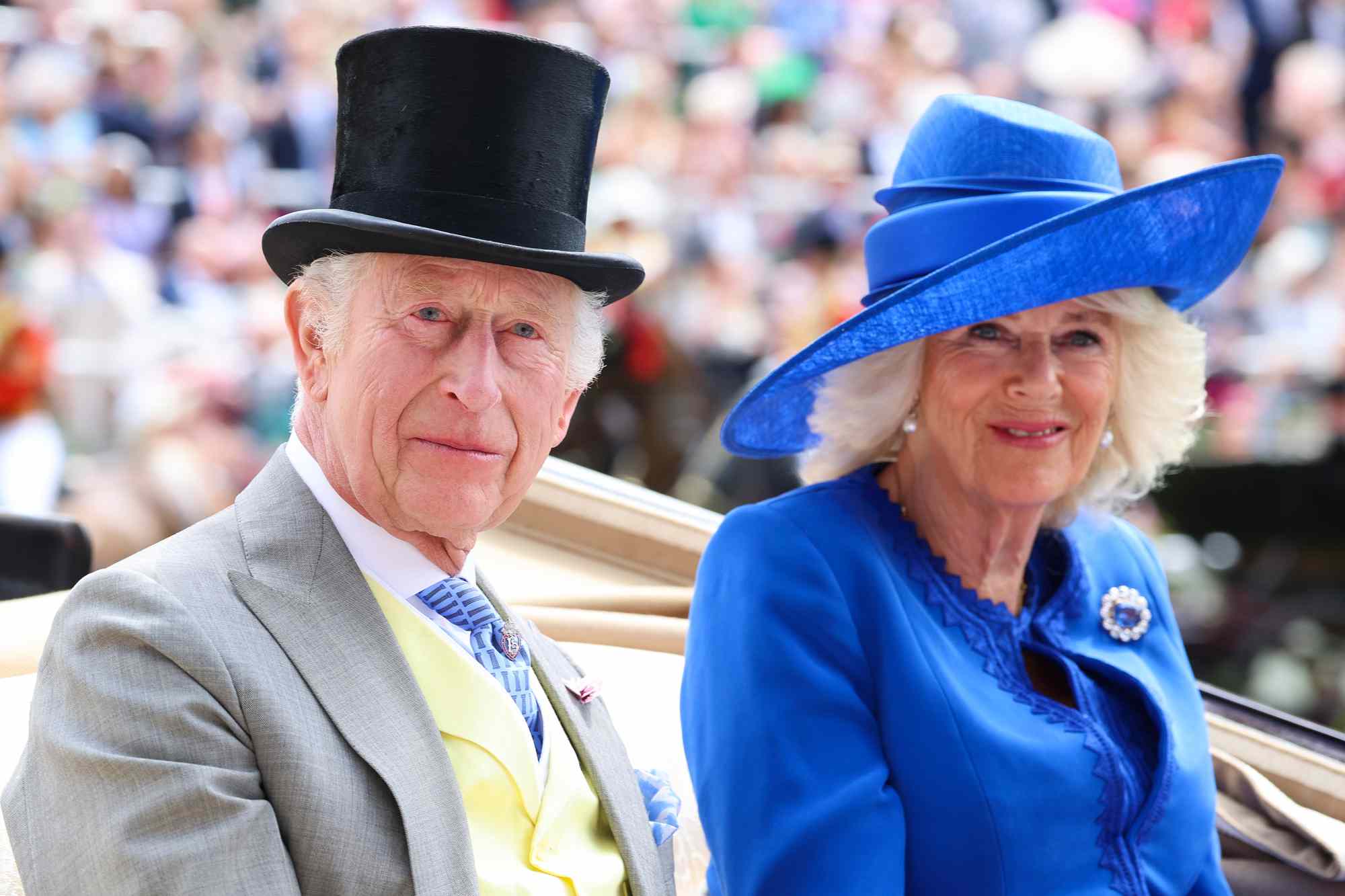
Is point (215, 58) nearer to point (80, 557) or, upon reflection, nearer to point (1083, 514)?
point (80, 557)

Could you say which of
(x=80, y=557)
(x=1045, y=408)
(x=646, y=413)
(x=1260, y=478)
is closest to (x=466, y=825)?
(x=1045, y=408)

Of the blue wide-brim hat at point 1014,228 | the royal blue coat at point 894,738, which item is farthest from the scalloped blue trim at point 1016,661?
the blue wide-brim hat at point 1014,228

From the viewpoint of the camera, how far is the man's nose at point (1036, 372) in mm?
1893

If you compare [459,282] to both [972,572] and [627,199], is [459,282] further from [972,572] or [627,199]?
[627,199]

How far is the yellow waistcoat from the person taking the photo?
1.41 m

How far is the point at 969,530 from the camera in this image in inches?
77.7

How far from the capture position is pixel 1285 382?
17.0 ft

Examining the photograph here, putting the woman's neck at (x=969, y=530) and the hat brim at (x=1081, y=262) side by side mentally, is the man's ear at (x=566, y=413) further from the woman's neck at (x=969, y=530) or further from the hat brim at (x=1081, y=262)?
the woman's neck at (x=969, y=530)

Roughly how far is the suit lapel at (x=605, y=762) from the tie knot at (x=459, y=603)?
0.11m

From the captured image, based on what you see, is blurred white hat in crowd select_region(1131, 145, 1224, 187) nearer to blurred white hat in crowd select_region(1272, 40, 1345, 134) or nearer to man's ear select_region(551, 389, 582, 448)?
blurred white hat in crowd select_region(1272, 40, 1345, 134)

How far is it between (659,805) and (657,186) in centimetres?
414

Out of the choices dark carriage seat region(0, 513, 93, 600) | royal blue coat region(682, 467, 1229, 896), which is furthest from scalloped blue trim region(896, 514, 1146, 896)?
dark carriage seat region(0, 513, 93, 600)

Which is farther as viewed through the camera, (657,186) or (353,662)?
(657,186)

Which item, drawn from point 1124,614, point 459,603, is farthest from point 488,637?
point 1124,614
